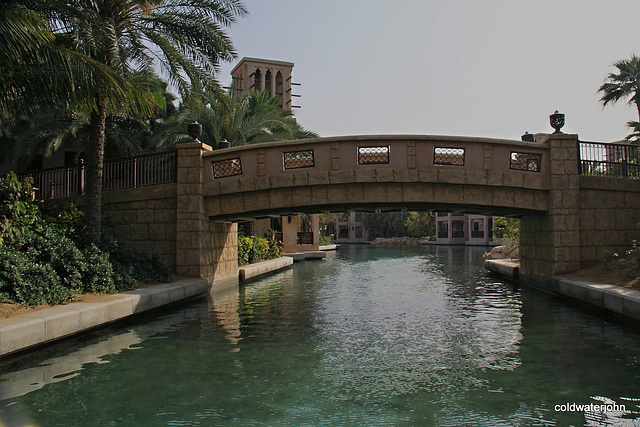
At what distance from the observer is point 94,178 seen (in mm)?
12938

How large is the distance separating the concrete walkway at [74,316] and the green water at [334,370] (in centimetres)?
23

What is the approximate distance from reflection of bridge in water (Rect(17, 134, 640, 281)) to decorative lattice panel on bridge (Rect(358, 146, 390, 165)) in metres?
0.03

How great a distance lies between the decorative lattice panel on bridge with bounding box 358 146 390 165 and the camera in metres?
14.2

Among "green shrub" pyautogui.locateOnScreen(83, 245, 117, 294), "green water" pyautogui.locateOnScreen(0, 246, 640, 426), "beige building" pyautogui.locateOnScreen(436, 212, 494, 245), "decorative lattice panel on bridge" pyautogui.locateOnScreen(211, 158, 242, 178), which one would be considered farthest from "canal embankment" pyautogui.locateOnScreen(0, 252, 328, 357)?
"beige building" pyautogui.locateOnScreen(436, 212, 494, 245)

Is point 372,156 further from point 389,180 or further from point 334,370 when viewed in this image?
point 334,370

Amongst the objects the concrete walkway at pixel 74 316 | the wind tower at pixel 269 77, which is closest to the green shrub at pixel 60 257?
the concrete walkway at pixel 74 316

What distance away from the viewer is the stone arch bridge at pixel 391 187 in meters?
14.1

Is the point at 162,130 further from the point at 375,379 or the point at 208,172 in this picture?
the point at 375,379

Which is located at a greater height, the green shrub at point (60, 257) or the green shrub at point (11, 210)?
the green shrub at point (11, 210)

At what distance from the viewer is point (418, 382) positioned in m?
6.38

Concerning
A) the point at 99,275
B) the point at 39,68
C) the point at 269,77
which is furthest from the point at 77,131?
the point at 269,77

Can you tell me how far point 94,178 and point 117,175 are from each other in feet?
8.62

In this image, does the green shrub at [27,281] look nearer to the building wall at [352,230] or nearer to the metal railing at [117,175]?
the metal railing at [117,175]

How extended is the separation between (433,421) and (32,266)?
7668mm
